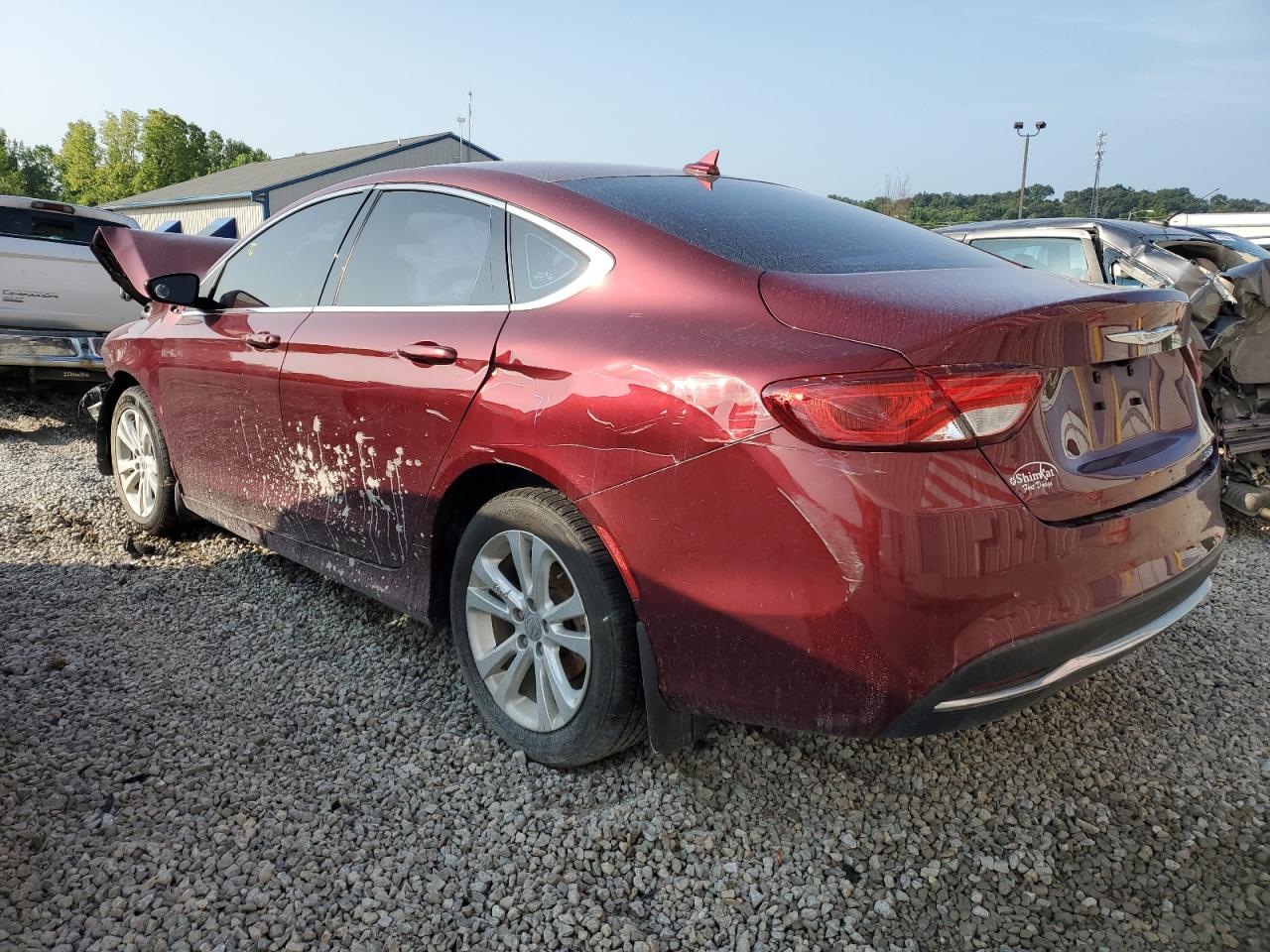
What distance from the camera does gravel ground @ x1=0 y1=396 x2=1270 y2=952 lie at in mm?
2025

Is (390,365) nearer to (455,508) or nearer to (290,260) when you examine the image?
(455,508)

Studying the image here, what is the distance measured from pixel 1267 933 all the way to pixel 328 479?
9.45 ft

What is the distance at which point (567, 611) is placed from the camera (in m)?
2.43

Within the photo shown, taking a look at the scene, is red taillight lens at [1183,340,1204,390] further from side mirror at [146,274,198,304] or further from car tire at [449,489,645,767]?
side mirror at [146,274,198,304]

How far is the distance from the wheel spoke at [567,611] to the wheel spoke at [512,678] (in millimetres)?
168

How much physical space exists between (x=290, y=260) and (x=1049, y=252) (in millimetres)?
4916

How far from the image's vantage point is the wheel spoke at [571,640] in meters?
2.38

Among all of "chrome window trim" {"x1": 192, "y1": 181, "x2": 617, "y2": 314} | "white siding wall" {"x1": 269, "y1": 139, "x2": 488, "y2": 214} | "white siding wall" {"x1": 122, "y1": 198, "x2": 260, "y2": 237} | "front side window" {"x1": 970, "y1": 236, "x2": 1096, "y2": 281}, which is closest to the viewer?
"chrome window trim" {"x1": 192, "y1": 181, "x2": 617, "y2": 314}

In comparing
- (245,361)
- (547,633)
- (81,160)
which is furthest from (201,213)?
(547,633)

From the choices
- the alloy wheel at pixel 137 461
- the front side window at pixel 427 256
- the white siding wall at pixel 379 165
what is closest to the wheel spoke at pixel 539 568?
the front side window at pixel 427 256

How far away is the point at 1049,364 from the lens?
1964mm

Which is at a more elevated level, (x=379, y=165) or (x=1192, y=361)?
(x=379, y=165)

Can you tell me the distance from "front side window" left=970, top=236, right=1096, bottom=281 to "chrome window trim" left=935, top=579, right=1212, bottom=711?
3.97m

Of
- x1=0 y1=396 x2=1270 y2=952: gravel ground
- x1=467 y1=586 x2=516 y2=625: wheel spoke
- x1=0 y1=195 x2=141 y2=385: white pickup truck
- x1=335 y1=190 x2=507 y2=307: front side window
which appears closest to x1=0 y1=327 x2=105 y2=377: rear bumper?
x1=0 y1=195 x2=141 y2=385: white pickup truck
